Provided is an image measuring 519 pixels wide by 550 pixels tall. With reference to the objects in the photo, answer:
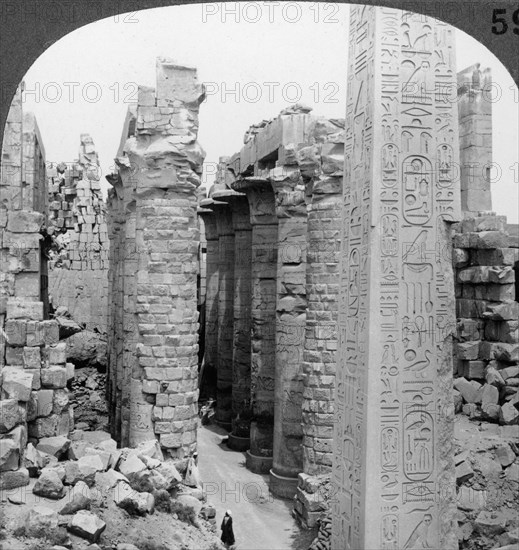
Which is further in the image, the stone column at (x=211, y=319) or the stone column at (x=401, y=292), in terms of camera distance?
the stone column at (x=211, y=319)

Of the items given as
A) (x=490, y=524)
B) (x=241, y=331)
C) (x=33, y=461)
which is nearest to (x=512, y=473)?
(x=490, y=524)

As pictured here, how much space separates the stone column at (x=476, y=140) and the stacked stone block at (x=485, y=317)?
1.05 ft

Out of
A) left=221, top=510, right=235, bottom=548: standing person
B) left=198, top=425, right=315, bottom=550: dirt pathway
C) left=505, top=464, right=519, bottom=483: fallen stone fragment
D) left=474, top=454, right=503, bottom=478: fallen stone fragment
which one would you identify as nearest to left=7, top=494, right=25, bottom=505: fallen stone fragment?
left=221, top=510, right=235, bottom=548: standing person

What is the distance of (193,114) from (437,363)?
589 centimetres

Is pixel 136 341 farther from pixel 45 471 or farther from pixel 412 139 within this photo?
pixel 412 139

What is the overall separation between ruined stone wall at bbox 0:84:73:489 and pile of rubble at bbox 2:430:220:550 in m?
0.35

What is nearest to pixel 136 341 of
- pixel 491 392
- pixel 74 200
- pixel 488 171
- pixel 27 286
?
pixel 27 286

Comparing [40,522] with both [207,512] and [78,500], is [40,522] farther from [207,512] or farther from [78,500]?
[207,512]

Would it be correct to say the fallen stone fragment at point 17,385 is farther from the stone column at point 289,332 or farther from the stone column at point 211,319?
the stone column at point 211,319

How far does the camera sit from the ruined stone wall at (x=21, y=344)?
805 centimetres

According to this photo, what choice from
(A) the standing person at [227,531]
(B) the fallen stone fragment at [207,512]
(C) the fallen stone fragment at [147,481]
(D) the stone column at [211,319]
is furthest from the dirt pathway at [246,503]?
(D) the stone column at [211,319]

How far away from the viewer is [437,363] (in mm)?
5574

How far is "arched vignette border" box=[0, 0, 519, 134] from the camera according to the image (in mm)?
3537

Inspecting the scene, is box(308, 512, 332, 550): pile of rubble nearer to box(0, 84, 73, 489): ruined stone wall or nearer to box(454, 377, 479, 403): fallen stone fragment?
box(0, 84, 73, 489): ruined stone wall
